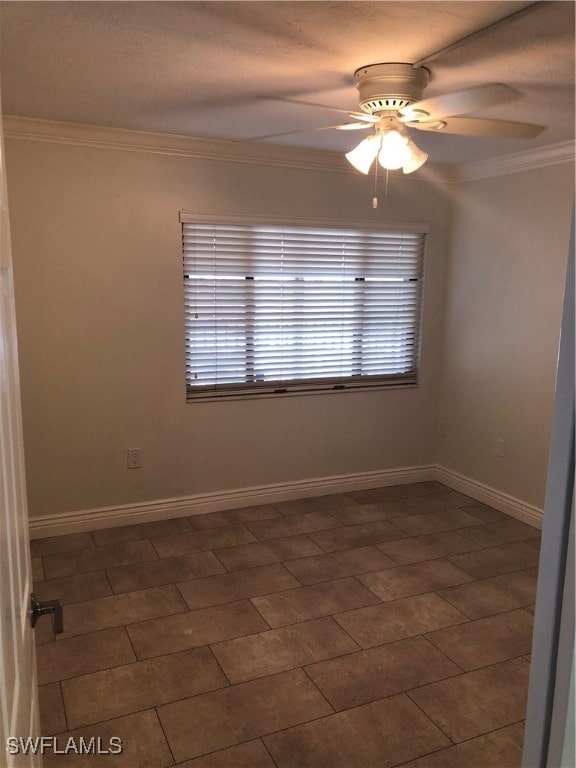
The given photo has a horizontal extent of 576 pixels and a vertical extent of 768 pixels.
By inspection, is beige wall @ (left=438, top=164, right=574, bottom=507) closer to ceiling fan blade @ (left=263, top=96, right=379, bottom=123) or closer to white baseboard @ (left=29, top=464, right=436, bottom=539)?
white baseboard @ (left=29, top=464, right=436, bottom=539)

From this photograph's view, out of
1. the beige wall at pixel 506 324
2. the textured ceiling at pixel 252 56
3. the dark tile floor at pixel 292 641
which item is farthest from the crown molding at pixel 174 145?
the dark tile floor at pixel 292 641

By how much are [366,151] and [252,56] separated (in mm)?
555

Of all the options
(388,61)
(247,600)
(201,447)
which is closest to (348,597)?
(247,600)

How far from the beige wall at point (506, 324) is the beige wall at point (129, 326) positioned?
1.90 ft

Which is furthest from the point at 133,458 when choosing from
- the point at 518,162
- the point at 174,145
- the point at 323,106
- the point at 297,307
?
the point at 518,162

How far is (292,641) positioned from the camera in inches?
107

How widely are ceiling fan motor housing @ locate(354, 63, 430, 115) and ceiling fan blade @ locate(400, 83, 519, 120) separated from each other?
49 millimetres

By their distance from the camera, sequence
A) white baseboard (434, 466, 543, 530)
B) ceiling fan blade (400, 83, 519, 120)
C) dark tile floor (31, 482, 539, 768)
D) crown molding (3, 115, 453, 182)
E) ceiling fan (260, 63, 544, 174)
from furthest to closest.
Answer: white baseboard (434, 466, 543, 530), crown molding (3, 115, 453, 182), ceiling fan (260, 63, 544, 174), dark tile floor (31, 482, 539, 768), ceiling fan blade (400, 83, 519, 120)

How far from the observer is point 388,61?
2236 mm

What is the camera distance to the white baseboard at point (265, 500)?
3.80m

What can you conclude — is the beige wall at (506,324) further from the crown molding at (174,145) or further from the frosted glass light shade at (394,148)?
the frosted glass light shade at (394,148)

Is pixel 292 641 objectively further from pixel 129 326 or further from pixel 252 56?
pixel 252 56

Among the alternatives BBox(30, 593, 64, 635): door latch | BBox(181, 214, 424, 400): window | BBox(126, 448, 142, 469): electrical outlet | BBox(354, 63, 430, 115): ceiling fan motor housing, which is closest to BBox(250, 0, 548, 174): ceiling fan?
BBox(354, 63, 430, 115): ceiling fan motor housing

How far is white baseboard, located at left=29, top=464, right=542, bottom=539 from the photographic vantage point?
3.80m
